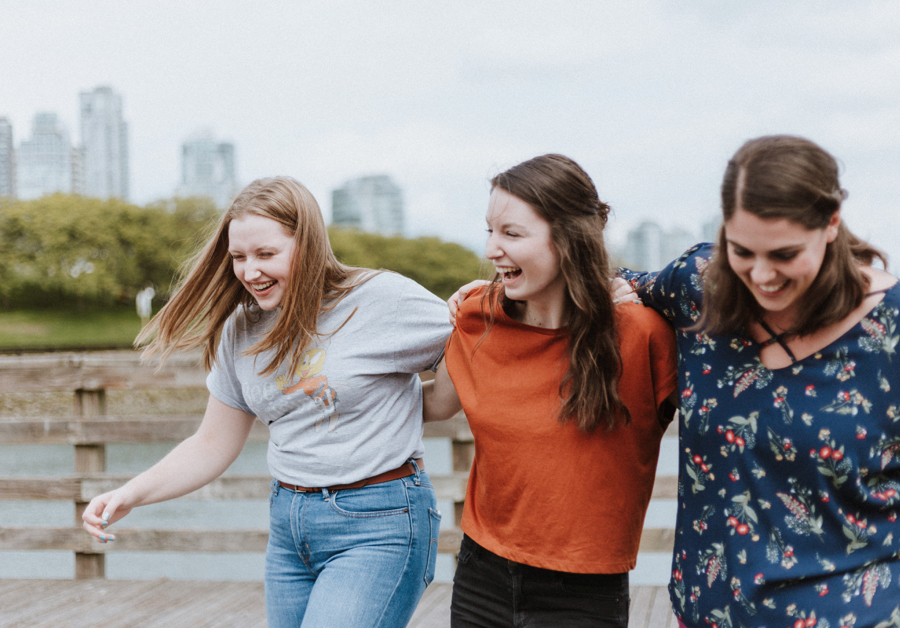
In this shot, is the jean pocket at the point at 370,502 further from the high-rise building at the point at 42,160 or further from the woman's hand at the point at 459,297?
the high-rise building at the point at 42,160

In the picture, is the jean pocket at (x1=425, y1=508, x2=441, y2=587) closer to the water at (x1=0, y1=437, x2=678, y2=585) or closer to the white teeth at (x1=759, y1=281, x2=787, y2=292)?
the white teeth at (x1=759, y1=281, x2=787, y2=292)

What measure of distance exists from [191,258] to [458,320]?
2.73 ft

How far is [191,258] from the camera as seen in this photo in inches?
89.6

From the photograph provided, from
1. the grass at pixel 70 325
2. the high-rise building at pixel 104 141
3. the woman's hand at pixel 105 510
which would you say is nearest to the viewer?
the woman's hand at pixel 105 510

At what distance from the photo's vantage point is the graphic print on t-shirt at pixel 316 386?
Answer: 193 cm

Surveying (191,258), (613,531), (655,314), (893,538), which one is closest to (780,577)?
(893,538)

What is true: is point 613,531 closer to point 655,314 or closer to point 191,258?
point 655,314

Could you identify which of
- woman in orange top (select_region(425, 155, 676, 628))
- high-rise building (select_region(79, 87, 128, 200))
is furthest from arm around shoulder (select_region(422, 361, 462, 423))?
high-rise building (select_region(79, 87, 128, 200))

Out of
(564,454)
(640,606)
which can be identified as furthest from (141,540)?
(564,454)

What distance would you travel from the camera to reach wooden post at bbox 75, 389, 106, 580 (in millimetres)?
3916

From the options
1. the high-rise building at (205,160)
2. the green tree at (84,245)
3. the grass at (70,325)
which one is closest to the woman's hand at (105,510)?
the green tree at (84,245)

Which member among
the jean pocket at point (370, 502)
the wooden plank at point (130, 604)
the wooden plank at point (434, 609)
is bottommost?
the wooden plank at point (130, 604)

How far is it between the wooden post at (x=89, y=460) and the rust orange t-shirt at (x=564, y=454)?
2.76 metres

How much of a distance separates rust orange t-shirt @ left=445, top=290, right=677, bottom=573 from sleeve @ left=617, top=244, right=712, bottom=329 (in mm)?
36
